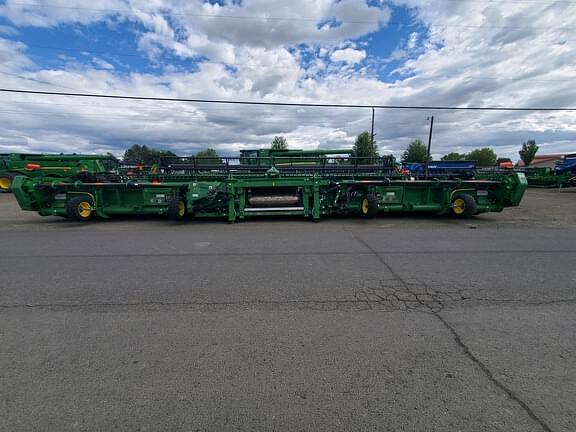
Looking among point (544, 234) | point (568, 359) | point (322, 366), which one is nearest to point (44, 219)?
point (322, 366)

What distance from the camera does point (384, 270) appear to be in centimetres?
425

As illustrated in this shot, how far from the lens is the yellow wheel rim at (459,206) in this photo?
8750mm

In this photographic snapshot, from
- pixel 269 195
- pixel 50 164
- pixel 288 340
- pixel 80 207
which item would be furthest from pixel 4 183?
pixel 288 340

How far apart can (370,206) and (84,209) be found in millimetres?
8992

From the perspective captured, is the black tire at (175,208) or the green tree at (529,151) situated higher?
the green tree at (529,151)

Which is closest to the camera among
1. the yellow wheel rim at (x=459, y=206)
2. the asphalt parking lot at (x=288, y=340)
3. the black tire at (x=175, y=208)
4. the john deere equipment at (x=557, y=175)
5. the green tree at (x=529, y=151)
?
the asphalt parking lot at (x=288, y=340)

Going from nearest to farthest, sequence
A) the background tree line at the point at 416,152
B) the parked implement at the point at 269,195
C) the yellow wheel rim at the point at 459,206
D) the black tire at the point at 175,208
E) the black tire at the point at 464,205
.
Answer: the black tire at the point at 175,208
the parked implement at the point at 269,195
the black tire at the point at 464,205
the yellow wheel rim at the point at 459,206
the background tree line at the point at 416,152

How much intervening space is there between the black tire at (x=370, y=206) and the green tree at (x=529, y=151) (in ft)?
292

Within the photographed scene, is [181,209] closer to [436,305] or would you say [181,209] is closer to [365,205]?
[365,205]

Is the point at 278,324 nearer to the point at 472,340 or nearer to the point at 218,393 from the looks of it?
the point at 218,393

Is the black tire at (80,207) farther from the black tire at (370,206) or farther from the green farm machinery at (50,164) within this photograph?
the black tire at (370,206)

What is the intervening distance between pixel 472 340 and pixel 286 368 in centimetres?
175

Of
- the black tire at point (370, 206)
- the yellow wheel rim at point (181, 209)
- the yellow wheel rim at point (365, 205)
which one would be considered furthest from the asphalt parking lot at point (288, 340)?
the yellow wheel rim at point (365, 205)

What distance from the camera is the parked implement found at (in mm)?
8391
